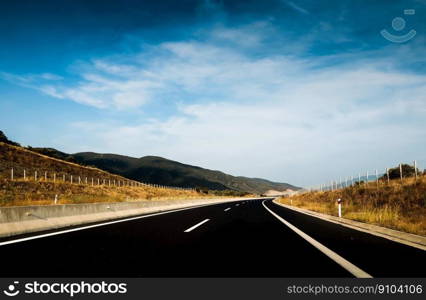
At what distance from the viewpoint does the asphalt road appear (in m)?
5.20

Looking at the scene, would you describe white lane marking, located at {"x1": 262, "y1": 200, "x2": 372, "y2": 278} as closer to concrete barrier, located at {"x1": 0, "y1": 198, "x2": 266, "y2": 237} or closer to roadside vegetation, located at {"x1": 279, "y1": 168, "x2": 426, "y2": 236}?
roadside vegetation, located at {"x1": 279, "y1": 168, "x2": 426, "y2": 236}

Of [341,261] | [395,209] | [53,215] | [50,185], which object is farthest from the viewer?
[50,185]

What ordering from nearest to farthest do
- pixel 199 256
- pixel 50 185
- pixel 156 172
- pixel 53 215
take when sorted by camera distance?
pixel 199 256 → pixel 53 215 → pixel 50 185 → pixel 156 172

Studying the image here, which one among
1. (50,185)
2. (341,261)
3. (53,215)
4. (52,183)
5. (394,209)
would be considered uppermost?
(52,183)

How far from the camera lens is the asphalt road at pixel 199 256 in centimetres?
520

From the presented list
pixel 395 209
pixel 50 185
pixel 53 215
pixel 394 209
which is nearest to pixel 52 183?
pixel 50 185

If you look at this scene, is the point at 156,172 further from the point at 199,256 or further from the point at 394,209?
the point at 199,256

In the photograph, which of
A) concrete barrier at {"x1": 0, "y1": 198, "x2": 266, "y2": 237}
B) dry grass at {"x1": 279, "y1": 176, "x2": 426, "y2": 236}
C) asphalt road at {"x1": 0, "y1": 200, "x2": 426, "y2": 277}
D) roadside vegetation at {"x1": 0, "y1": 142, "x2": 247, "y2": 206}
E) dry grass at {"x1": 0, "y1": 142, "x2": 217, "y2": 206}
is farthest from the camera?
roadside vegetation at {"x1": 0, "y1": 142, "x2": 247, "y2": 206}

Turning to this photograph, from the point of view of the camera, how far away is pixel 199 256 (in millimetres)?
6445

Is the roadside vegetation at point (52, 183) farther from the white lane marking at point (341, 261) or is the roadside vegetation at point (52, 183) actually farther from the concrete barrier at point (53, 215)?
the white lane marking at point (341, 261)

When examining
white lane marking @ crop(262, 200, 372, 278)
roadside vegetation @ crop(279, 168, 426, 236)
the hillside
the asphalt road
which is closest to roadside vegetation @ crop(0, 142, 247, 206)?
roadside vegetation @ crop(279, 168, 426, 236)

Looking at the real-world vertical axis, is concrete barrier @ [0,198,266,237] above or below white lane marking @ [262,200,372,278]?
above

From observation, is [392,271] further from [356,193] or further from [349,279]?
[356,193]

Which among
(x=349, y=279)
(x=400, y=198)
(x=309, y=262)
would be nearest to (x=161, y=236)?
(x=309, y=262)
